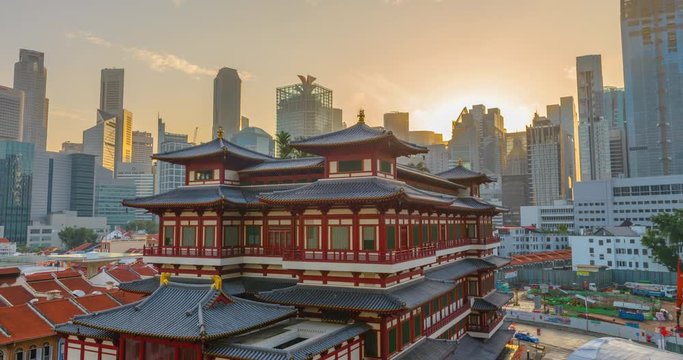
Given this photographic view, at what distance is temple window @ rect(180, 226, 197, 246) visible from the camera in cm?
3547

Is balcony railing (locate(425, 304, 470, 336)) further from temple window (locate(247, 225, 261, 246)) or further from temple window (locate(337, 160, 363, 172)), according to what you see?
temple window (locate(247, 225, 261, 246))

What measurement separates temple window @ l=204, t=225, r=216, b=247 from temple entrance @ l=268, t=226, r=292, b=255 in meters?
4.18

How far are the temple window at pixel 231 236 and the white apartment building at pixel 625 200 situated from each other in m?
139

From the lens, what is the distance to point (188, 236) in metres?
35.8

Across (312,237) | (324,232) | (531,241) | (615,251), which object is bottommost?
(615,251)

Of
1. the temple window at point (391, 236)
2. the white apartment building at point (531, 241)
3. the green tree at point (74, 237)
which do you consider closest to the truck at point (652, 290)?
the white apartment building at point (531, 241)

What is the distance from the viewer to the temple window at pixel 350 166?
3186 cm

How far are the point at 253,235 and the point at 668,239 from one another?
3668 inches

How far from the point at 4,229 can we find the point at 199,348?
20970cm

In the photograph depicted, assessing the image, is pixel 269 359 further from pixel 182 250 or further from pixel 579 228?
pixel 579 228

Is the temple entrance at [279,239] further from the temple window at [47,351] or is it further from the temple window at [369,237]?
the temple window at [47,351]

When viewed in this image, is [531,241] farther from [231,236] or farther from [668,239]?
[231,236]

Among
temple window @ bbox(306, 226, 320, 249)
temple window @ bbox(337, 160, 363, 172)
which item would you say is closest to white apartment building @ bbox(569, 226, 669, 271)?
temple window @ bbox(337, 160, 363, 172)

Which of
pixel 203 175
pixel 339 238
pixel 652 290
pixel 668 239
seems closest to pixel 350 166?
pixel 339 238
